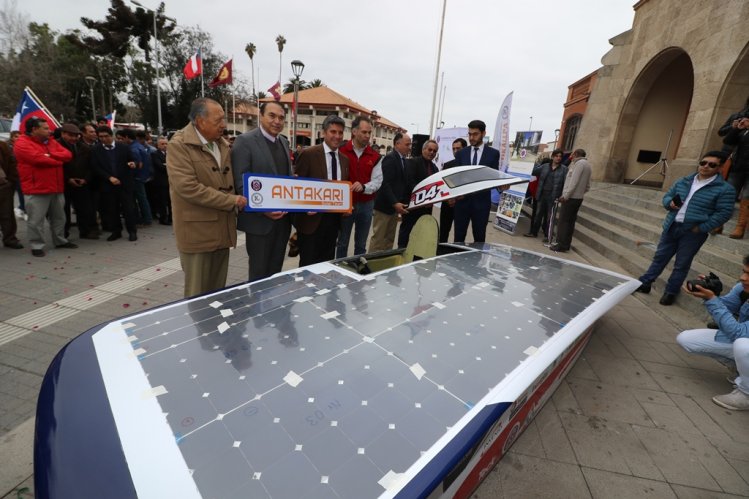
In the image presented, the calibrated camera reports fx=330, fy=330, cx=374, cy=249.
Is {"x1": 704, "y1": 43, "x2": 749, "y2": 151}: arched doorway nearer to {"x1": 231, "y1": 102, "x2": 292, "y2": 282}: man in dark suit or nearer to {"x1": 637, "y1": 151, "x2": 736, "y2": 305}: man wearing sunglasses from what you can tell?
{"x1": 637, "y1": 151, "x2": 736, "y2": 305}: man wearing sunglasses

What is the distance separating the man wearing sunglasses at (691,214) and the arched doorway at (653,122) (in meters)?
7.52

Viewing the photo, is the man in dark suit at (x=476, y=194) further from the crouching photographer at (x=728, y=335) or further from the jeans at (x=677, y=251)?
the crouching photographer at (x=728, y=335)

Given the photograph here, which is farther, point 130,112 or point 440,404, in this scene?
point 130,112

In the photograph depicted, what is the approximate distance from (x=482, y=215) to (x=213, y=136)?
3.51m

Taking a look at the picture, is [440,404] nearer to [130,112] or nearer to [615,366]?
[615,366]

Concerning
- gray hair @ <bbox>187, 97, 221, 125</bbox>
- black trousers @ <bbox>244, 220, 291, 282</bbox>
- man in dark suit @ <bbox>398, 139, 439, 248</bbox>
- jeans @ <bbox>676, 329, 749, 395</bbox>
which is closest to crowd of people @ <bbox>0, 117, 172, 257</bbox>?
gray hair @ <bbox>187, 97, 221, 125</bbox>

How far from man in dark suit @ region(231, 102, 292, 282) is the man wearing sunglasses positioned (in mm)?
4434

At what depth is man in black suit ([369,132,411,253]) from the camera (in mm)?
4375

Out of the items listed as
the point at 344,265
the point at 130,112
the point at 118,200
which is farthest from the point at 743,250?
the point at 130,112

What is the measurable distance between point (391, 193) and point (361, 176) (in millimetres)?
549

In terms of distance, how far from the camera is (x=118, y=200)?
5.68 meters

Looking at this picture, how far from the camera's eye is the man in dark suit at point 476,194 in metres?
4.53

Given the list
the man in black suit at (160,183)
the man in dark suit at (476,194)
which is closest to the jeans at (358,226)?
the man in dark suit at (476,194)

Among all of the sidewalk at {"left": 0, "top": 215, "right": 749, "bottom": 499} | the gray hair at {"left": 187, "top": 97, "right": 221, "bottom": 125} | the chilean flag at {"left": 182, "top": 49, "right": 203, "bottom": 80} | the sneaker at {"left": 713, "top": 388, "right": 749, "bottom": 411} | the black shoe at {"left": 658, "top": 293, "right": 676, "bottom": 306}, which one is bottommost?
the sidewalk at {"left": 0, "top": 215, "right": 749, "bottom": 499}
